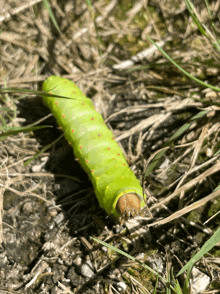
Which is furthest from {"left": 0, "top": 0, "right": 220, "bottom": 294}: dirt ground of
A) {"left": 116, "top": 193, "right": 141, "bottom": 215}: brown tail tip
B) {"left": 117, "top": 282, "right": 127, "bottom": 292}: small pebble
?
{"left": 116, "top": 193, "right": 141, "bottom": 215}: brown tail tip

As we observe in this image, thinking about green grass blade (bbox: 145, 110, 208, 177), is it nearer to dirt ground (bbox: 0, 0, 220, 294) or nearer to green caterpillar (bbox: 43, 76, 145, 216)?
dirt ground (bbox: 0, 0, 220, 294)

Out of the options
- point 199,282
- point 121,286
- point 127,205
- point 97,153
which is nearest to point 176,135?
point 97,153

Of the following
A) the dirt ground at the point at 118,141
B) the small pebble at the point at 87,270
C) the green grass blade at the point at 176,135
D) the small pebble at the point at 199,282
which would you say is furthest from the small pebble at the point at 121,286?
the green grass blade at the point at 176,135

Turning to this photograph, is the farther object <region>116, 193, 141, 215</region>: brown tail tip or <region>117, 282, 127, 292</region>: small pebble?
<region>117, 282, 127, 292</region>: small pebble

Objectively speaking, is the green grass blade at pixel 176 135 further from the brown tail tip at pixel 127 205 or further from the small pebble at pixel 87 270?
the small pebble at pixel 87 270

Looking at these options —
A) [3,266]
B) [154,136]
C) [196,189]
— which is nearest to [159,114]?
[154,136]

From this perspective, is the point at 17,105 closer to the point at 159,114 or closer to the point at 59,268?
the point at 159,114
